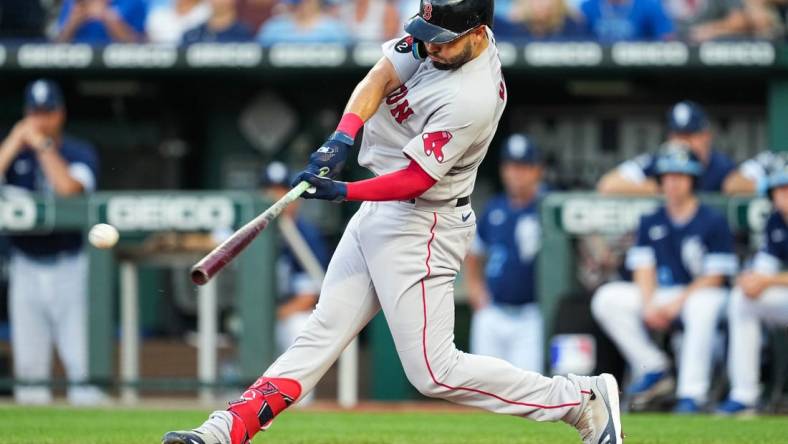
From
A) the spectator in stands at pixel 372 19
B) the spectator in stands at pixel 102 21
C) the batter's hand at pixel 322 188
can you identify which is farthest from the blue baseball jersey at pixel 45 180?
the batter's hand at pixel 322 188

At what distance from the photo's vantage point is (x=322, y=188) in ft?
13.4

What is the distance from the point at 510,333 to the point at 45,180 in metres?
2.87

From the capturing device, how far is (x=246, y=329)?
783 centimetres

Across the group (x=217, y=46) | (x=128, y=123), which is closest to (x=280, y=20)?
(x=217, y=46)

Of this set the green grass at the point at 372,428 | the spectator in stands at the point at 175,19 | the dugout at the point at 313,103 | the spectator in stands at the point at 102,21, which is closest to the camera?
the green grass at the point at 372,428

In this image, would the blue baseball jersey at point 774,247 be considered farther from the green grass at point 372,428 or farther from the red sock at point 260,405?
the red sock at point 260,405

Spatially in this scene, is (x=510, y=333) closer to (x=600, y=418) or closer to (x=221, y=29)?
(x=221, y=29)

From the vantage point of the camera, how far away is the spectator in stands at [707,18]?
8.68 metres

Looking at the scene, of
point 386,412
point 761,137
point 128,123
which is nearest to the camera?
point 386,412

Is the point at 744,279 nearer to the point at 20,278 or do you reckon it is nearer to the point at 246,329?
the point at 246,329

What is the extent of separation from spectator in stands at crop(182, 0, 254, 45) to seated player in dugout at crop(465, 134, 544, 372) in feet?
7.37

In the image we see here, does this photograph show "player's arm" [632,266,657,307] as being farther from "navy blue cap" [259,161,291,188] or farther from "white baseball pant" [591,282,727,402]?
"navy blue cap" [259,161,291,188]

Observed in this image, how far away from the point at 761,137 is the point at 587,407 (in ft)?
17.2

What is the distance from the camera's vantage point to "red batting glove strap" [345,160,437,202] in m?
4.08
